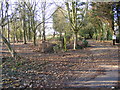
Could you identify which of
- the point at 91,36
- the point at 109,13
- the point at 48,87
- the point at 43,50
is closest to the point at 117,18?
the point at 109,13

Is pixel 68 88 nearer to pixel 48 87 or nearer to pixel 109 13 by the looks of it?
pixel 48 87

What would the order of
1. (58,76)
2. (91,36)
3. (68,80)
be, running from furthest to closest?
(91,36), (58,76), (68,80)

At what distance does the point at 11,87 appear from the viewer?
10.6 feet

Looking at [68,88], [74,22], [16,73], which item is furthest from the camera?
[74,22]

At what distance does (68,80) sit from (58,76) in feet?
1.64

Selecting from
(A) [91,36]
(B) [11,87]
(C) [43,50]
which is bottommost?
(B) [11,87]

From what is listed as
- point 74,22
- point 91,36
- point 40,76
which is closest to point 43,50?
point 74,22

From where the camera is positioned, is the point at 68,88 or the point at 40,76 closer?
the point at 68,88

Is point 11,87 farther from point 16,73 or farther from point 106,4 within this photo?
point 106,4

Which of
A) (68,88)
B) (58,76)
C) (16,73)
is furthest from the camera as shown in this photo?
(16,73)

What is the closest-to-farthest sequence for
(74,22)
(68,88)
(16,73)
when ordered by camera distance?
(68,88) → (16,73) → (74,22)

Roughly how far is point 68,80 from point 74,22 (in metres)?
6.94

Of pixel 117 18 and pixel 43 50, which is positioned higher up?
pixel 117 18

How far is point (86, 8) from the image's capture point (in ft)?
29.9
